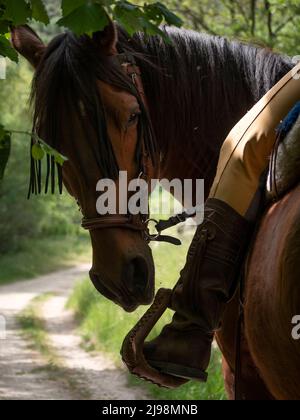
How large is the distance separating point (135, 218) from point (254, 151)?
24.2 inches

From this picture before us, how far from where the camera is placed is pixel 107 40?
3.55m

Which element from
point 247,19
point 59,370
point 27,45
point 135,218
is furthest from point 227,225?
point 247,19

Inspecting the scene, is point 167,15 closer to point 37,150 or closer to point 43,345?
point 37,150

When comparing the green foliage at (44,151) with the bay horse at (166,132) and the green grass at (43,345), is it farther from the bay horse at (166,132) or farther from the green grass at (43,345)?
the green grass at (43,345)

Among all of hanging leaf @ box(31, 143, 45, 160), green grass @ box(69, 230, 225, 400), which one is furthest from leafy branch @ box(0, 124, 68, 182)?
green grass @ box(69, 230, 225, 400)

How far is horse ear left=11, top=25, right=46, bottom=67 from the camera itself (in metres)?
3.77

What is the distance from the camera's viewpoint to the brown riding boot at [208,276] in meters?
3.31

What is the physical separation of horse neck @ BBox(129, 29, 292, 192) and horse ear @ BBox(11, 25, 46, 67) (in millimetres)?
460

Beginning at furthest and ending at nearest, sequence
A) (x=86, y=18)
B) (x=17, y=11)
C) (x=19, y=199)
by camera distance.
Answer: (x=19, y=199)
(x=17, y=11)
(x=86, y=18)

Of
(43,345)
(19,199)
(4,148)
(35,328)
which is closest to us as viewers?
(4,148)

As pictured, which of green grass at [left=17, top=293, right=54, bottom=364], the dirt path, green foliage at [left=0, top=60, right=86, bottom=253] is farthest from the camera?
green foliage at [left=0, top=60, right=86, bottom=253]

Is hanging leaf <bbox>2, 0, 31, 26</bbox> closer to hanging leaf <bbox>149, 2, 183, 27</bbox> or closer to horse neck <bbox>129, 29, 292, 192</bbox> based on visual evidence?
hanging leaf <bbox>149, 2, 183, 27</bbox>

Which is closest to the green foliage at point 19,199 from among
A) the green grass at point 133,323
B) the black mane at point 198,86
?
the green grass at point 133,323
